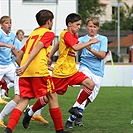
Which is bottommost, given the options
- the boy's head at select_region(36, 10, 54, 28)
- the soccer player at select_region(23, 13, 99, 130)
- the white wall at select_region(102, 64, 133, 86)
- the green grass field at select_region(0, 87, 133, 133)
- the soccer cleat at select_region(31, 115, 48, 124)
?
the white wall at select_region(102, 64, 133, 86)

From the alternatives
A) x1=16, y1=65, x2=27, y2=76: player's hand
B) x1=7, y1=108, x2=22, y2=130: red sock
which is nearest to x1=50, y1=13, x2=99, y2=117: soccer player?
x1=7, y1=108, x2=22, y2=130: red sock

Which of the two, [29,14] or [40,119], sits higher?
[29,14]

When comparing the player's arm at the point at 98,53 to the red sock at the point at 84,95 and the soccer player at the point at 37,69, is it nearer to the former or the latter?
the red sock at the point at 84,95

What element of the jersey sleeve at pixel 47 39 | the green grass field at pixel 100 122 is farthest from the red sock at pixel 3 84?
the jersey sleeve at pixel 47 39

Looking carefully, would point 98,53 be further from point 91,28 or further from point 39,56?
point 39,56

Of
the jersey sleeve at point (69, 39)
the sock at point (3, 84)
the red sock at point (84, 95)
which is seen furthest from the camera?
the sock at point (3, 84)

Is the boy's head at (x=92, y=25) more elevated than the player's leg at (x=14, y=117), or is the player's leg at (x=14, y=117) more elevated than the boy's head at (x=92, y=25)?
the boy's head at (x=92, y=25)

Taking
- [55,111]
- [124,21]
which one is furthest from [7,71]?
[124,21]

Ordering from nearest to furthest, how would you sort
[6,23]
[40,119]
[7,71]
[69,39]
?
[69,39] → [40,119] → [6,23] → [7,71]

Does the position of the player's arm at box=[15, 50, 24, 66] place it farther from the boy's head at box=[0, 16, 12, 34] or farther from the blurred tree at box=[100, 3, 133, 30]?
the blurred tree at box=[100, 3, 133, 30]

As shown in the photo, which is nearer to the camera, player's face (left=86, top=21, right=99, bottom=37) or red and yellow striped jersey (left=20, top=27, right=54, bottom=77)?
red and yellow striped jersey (left=20, top=27, right=54, bottom=77)

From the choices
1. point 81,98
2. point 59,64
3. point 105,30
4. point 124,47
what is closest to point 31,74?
point 59,64

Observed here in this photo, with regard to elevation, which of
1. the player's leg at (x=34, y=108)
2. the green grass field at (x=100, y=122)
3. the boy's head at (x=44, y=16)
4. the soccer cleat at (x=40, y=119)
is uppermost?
the boy's head at (x=44, y=16)

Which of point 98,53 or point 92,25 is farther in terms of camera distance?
point 92,25
